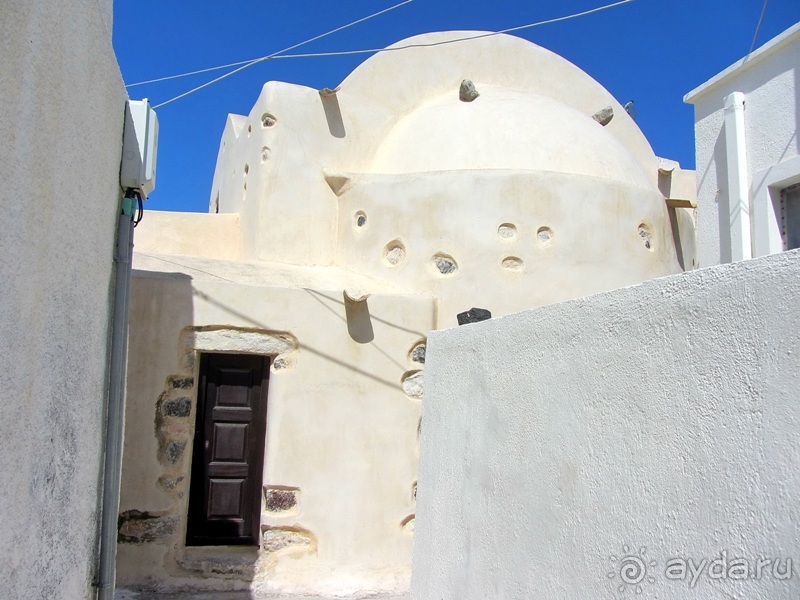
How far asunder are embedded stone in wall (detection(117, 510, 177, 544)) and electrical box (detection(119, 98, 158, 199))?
2678 mm

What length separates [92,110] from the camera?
292cm

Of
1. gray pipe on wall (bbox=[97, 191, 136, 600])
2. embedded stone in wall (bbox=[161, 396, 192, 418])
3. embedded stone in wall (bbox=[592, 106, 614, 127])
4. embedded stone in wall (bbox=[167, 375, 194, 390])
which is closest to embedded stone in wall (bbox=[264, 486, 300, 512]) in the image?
embedded stone in wall (bbox=[161, 396, 192, 418])

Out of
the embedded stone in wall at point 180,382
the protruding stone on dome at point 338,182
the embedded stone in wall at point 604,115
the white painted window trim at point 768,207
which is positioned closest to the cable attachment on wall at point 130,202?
the embedded stone in wall at point 180,382

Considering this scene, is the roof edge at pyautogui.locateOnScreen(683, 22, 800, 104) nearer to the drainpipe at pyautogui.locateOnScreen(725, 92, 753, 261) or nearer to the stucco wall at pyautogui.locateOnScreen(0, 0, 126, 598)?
the drainpipe at pyautogui.locateOnScreen(725, 92, 753, 261)

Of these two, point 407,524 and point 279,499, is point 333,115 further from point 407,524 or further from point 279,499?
point 407,524

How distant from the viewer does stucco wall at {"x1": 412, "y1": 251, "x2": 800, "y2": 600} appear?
1718 millimetres

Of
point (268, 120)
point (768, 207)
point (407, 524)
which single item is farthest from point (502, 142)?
point (407, 524)

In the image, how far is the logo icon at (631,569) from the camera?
82.7 inches

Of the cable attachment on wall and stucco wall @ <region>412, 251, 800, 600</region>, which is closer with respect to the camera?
stucco wall @ <region>412, 251, 800, 600</region>

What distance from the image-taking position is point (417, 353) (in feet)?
21.0

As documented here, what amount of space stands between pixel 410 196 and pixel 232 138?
4040 millimetres

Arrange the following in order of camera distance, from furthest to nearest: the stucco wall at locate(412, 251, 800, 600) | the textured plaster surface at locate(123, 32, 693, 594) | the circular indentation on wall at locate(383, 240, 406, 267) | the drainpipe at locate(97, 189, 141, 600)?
the circular indentation on wall at locate(383, 240, 406, 267)
the textured plaster surface at locate(123, 32, 693, 594)
the drainpipe at locate(97, 189, 141, 600)
the stucco wall at locate(412, 251, 800, 600)

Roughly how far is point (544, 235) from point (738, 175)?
206cm

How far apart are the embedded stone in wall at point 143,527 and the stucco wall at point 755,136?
4.69m
